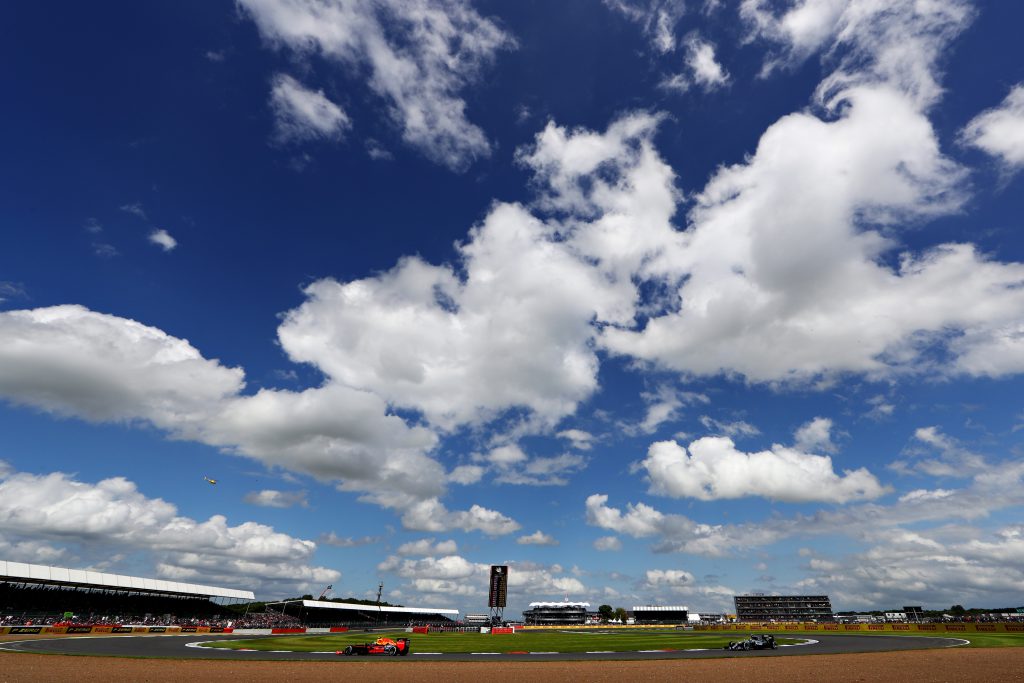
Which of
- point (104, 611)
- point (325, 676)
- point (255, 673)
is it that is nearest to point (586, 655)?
point (325, 676)

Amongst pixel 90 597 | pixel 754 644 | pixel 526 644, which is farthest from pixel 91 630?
pixel 754 644

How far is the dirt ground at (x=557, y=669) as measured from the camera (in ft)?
91.1

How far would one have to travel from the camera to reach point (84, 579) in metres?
99.1

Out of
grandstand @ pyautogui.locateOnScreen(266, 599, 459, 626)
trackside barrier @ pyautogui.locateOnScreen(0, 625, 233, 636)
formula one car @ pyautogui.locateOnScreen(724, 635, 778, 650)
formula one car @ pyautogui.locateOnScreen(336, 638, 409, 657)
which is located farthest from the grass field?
grandstand @ pyautogui.locateOnScreen(266, 599, 459, 626)

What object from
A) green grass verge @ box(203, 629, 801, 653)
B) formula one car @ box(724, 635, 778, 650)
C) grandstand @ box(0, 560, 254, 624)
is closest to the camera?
formula one car @ box(724, 635, 778, 650)

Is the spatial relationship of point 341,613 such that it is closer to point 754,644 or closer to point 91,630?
point 91,630

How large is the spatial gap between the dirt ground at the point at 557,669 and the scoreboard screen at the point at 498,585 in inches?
3435

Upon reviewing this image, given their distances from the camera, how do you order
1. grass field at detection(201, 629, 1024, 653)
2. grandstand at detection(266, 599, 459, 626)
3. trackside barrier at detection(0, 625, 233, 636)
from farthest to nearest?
grandstand at detection(266, 599, 459, 626) < trackside barrier at detection(0, 625, 233, 636) < grass field at detection(201, 629, 1024, 653)

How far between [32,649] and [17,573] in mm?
54720

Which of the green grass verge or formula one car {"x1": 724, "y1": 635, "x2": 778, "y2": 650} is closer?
formula one car {"x1": 724, "y1": 635, "x2": 778, "y2": 650}

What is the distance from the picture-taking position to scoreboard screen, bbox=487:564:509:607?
397 ft

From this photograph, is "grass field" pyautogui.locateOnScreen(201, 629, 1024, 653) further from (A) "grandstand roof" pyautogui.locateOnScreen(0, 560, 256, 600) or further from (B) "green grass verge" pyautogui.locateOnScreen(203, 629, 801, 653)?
(A) "grandstand roof" pyautogui.locateOnScreen(0, 560, 256, 600)

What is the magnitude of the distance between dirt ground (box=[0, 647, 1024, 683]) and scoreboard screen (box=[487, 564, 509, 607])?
8724 cm

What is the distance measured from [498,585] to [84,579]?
259ft
